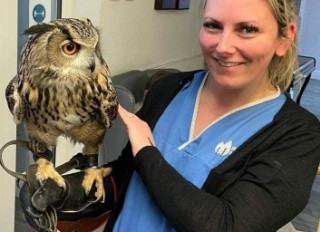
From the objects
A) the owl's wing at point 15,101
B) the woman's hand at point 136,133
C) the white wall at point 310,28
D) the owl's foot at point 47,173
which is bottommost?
the white wall at point 310,28

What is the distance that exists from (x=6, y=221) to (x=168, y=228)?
1185 millimetres

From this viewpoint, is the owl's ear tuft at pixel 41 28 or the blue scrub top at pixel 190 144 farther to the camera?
the blue scrub top at pixel 190 144

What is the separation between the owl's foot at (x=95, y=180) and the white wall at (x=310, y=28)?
225 inches

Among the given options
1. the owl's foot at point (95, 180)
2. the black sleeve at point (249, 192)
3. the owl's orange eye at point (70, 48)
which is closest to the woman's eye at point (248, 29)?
the black sleeve at point (249, 192)

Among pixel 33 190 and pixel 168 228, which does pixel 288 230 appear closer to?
pixel 168 228

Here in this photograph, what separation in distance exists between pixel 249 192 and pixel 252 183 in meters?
0.02

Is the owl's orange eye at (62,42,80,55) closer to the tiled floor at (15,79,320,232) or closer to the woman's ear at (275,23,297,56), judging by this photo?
the woman's ear at (275,23,297,56)

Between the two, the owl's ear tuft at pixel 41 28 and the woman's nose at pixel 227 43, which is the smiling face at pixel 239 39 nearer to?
the woman's nose at pixel 227 43

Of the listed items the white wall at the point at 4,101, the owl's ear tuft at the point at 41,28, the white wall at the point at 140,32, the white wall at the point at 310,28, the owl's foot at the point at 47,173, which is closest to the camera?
the owl's ear tuft at the point at 41,28

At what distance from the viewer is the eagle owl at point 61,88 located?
2.40 ft

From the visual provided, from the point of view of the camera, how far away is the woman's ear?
872 mm

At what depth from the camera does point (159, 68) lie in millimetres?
2428

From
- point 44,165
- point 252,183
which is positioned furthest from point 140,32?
point 252,183

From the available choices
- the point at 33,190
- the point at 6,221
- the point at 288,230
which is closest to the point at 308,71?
the point at 288,230
